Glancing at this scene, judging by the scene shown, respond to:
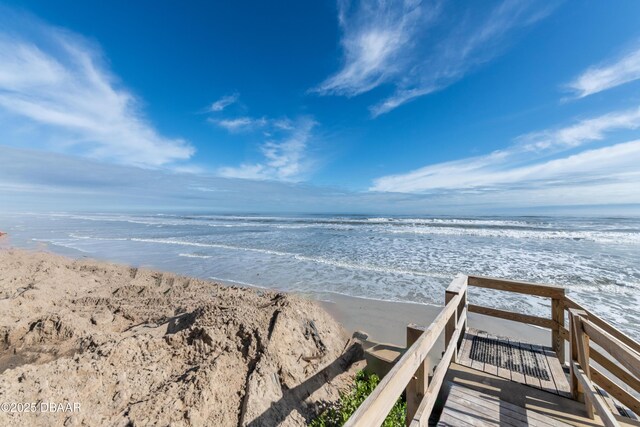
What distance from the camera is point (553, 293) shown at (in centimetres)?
421

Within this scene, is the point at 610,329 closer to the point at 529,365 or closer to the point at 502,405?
the point at 529,365

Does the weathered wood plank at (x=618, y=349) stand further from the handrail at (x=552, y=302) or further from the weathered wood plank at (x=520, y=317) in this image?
the weathered wood plank at (x=520, y=317)

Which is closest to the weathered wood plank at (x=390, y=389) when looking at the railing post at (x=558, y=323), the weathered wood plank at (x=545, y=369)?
the weathered wood plank at (x=545, y=369)

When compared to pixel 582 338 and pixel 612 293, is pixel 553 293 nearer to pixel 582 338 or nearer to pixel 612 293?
pixel 582 338

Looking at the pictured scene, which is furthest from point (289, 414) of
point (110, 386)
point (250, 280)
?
point (250, 280)

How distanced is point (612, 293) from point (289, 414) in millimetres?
12121

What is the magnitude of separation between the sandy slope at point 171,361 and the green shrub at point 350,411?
0.19 meters

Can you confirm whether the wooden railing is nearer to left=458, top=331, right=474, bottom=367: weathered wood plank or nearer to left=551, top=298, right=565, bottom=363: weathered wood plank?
left=551, top=298, right=565, bottom=363: weathered wood plank

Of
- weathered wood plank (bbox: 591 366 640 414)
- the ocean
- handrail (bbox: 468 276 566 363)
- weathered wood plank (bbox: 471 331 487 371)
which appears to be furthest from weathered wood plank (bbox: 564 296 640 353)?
the ocean

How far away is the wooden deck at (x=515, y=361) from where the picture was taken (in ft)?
12.1

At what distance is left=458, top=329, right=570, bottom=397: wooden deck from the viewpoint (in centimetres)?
369

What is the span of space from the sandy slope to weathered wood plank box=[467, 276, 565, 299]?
8.89 ft

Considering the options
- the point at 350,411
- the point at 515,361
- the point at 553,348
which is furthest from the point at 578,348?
the point at 350,411

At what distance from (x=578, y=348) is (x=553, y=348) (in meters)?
1.58
